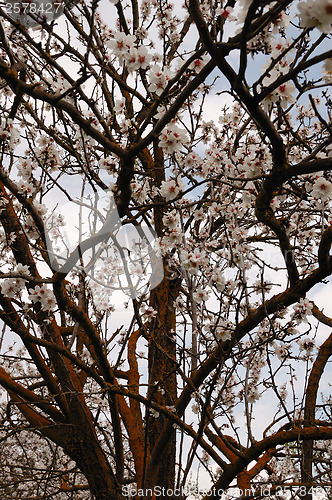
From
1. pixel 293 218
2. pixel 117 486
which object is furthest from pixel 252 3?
pixel 117 486

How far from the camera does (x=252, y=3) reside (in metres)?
1.47

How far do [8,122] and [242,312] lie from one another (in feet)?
8.02

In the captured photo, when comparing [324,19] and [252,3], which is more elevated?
[252,3]

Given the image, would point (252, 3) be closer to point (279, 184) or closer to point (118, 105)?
point (279, 184)

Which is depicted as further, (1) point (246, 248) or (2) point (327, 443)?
(2) point (327, 443)

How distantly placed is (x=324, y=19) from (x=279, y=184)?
908 mm

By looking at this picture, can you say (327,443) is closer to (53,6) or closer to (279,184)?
(279,184)

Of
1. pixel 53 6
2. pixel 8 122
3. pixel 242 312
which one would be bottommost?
pixel 242 312

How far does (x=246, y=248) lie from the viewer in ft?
10.8

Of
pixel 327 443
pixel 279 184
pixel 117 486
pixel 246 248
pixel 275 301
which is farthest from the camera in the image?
pixel 327 443

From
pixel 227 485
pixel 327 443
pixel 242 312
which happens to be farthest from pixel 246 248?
pixel 327 443

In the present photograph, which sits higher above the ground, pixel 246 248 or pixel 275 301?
pixel 246 248

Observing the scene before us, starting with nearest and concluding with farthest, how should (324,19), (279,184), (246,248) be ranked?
(324,19) → (279,184) → (246,248)

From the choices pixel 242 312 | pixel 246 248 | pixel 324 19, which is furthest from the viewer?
pixel 242 312
